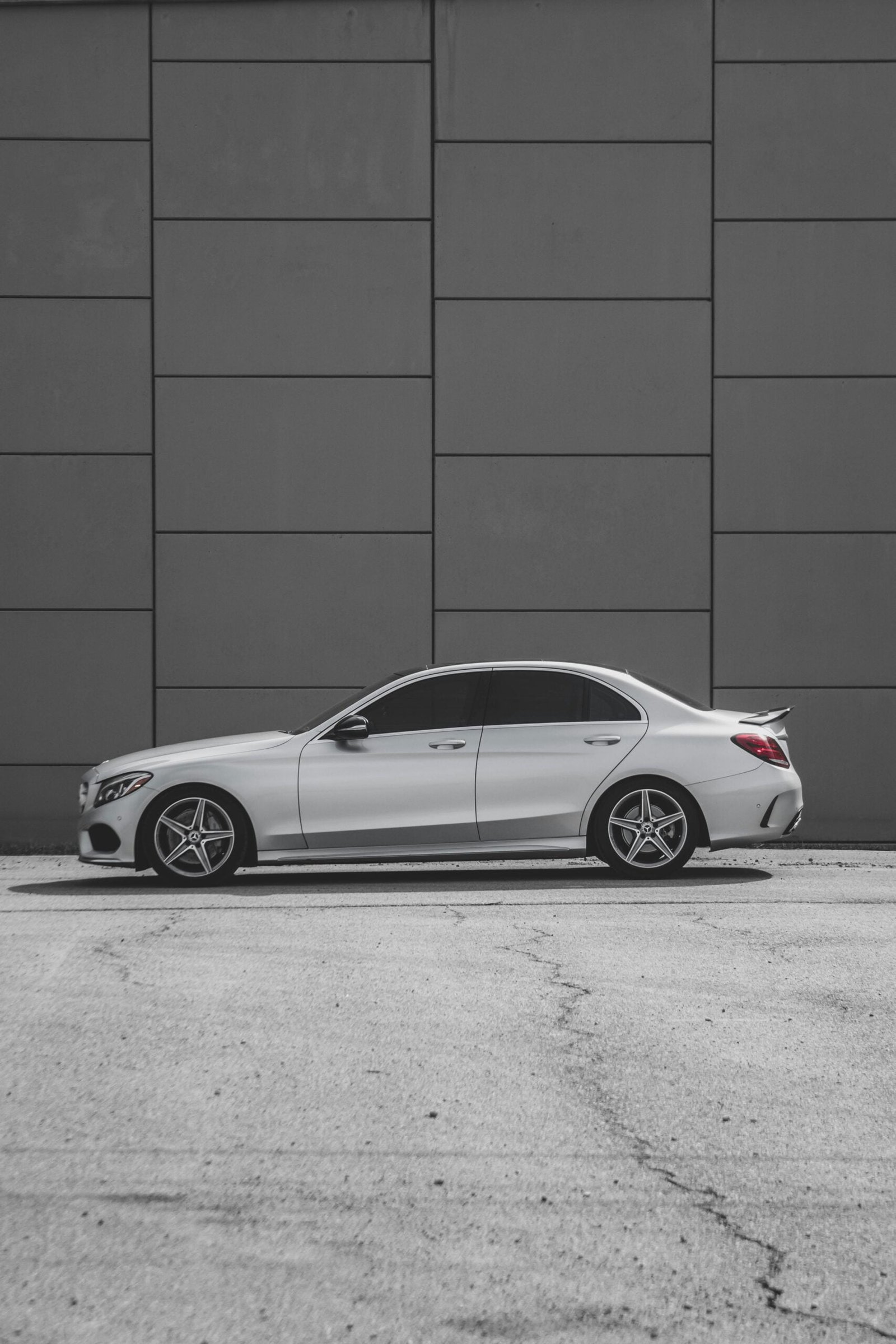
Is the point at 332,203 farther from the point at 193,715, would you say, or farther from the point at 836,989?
the point at 836,989

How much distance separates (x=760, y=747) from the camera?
36.4 ft

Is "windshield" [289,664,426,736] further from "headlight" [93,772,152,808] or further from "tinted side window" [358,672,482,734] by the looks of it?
"headlight" [93,772,152,808]

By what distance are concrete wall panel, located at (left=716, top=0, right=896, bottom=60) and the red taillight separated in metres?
7.91

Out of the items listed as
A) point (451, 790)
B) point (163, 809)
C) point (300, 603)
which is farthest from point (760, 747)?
point (300, 603)

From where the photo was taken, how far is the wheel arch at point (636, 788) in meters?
11.0

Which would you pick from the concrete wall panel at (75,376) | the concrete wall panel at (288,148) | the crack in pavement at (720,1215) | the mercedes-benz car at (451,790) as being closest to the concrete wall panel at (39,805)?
the concrete wall panel at (75,376)

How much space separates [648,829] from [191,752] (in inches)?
128

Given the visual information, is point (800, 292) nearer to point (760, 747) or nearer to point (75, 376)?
point (760, 747)

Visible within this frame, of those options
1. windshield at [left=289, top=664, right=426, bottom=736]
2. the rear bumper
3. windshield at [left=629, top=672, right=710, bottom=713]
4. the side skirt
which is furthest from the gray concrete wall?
the side skirt

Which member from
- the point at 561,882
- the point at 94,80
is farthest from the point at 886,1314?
the point at 94,80

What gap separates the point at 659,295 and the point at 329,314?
3263mm

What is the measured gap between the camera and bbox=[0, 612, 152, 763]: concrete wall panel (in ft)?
50.8

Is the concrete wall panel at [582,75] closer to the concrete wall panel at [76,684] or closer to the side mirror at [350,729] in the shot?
the concrete wall panel at [76,684]

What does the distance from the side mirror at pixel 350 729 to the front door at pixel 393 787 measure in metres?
0.04
